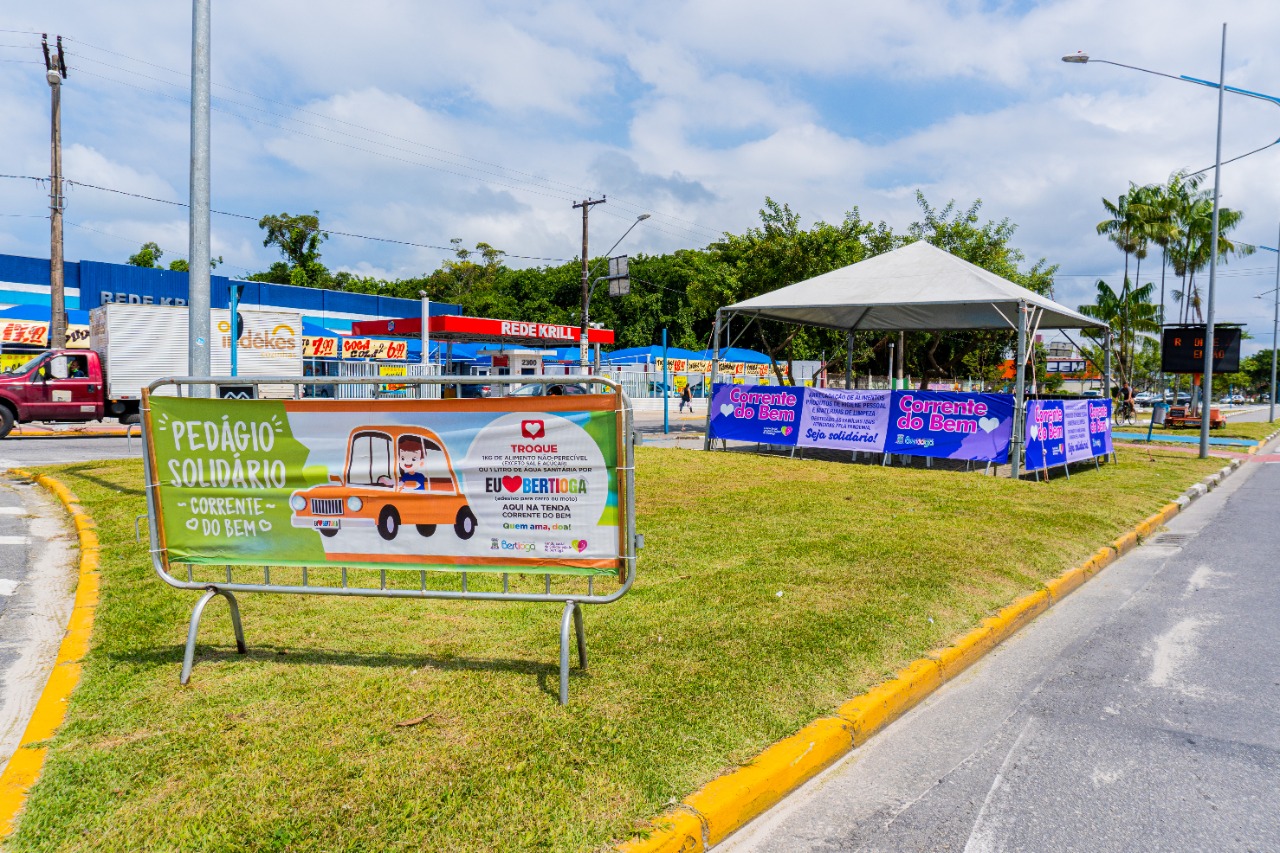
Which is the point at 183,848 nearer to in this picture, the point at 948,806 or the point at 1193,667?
the point at 948,806


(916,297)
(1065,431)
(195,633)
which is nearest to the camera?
(195,633)

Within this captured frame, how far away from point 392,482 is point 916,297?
44.7 ft

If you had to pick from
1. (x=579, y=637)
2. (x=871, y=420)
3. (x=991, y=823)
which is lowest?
(x=991, y=823)

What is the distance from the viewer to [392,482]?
464 cm

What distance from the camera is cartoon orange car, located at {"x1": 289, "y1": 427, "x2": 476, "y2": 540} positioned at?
181 inches

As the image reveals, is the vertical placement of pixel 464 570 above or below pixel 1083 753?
above

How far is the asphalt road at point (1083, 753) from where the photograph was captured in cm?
346

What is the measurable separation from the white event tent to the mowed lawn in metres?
8.49

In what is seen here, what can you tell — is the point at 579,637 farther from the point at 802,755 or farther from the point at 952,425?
the point at 952,425

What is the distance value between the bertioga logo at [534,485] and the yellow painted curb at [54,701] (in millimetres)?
2205

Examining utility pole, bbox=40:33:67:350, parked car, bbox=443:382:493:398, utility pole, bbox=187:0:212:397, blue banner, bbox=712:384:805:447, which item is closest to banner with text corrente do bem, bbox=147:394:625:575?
parked car, bbox=443:382:493:398

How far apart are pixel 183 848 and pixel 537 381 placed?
7.43 feet

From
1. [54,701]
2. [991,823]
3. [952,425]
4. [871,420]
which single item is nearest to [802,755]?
[991,823]

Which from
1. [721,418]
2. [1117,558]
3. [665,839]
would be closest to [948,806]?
[665,839]
